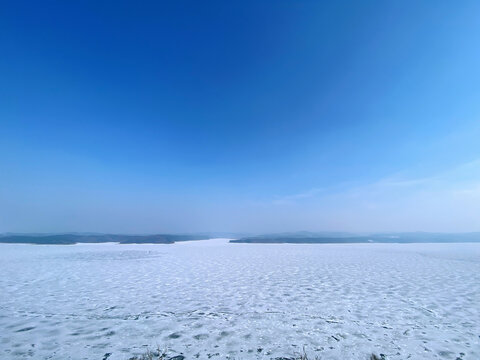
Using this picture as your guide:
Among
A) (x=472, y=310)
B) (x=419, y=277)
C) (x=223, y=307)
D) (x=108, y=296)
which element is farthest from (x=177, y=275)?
(x=419, y=277)

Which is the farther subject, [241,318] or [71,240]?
[71,240]

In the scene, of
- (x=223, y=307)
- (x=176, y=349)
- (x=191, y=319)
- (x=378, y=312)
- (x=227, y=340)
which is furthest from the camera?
(x=223, y=307)

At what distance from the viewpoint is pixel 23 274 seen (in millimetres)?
11477

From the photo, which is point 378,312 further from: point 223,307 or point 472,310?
point 223,307

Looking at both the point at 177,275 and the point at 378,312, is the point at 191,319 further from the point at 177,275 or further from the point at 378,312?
the point at 177,275

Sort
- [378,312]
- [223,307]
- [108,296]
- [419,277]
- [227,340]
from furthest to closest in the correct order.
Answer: [419,277], [108,296], [223,307], [378,312], [227,340]

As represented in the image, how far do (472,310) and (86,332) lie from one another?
1087cm

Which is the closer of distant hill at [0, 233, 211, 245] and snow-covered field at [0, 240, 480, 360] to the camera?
snow-covered field at [0, 240, 480, 360]

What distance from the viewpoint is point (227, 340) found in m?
4.71

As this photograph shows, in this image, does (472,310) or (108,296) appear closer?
(472,310)

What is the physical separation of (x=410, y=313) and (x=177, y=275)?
33.5 feet

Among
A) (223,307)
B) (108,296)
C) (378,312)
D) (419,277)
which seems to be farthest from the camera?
(419,277)

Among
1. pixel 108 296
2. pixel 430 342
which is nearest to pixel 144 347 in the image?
pixel 108 296

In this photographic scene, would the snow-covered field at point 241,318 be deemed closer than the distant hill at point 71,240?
Yes
